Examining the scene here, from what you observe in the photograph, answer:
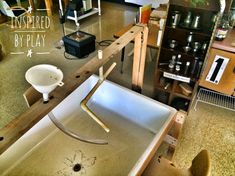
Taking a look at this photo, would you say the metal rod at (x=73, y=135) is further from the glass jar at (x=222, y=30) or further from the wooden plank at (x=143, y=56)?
the glass jar at (x=222, y=30)

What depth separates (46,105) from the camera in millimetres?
882

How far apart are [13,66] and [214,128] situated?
102 inches

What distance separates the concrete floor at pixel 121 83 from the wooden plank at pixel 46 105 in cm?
112

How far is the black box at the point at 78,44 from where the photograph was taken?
2850 millimetres

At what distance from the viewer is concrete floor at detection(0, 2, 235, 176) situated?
1.81 m

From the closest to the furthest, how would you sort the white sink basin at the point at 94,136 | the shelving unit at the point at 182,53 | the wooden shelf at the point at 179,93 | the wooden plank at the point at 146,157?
the wooden plank at the point at 146,157, the white sink basin at the point at 94,136, the shelving unit at the point at 182,53, the wooden shelf at the point at 179,93

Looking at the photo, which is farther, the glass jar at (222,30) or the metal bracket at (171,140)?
the glass jar at (222,30)

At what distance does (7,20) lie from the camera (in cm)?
412

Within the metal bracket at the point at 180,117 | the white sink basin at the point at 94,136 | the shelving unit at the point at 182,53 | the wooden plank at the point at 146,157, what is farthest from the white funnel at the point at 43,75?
the shelving unit at the point at 182,53

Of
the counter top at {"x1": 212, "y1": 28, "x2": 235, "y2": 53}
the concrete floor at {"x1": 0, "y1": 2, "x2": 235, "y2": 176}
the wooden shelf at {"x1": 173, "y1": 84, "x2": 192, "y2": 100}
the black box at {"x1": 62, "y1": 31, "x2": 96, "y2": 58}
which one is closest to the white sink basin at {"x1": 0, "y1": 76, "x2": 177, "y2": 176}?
the concrete floor at {"x1": 0, "y1": 2, "x2": 235, "y2": 176}

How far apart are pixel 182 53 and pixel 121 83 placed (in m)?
0.93

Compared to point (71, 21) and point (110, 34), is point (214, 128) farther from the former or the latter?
point (71, 21)

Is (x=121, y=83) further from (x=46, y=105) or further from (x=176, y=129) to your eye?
(x=46, y=105)

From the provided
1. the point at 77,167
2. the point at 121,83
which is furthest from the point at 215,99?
the point at 77,167
